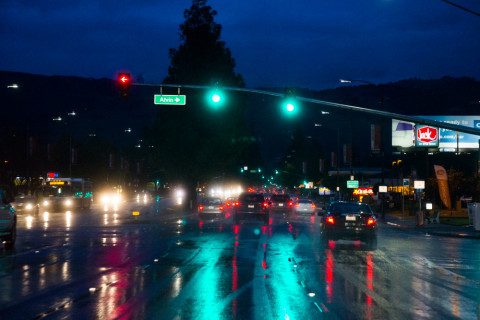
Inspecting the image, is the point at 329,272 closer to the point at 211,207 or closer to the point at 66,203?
the point at 211,207

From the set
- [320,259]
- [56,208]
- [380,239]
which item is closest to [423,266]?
[320,259]

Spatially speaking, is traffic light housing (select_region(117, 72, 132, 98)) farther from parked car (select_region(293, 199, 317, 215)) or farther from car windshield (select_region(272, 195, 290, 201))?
parked car (select_region(293, 199, 317, 215))

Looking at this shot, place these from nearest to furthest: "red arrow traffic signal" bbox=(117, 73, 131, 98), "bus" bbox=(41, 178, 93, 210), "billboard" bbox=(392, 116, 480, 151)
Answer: "red arrow traffic signal" bbox=(117, 73, 131, 98) < "bus" bbox=(41, 178, 93, 210) < "billboard" bbox=(392, 116, 480, 151)

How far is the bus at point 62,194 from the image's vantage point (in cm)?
5997

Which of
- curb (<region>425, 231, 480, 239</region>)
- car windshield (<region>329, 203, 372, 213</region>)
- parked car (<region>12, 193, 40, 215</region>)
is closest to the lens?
car windshield (<region>329, 203, 372, 213</region>)

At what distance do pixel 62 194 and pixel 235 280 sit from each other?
160 ft

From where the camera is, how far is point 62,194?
60.3m

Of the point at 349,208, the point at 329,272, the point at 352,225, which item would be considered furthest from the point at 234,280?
the point at 349,208

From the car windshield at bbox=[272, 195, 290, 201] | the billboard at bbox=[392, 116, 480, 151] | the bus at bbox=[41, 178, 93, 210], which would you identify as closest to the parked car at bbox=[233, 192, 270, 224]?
the car windshield at bbox=[272, 195, 290, 201]

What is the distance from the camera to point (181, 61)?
57812 millimetres

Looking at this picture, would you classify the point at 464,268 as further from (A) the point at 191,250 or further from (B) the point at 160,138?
(B) the point at 160,138

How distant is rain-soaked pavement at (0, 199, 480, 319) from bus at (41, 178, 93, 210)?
1390 inches

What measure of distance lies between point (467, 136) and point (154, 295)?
2676 inches

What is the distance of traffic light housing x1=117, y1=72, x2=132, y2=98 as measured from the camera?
2534 cm
